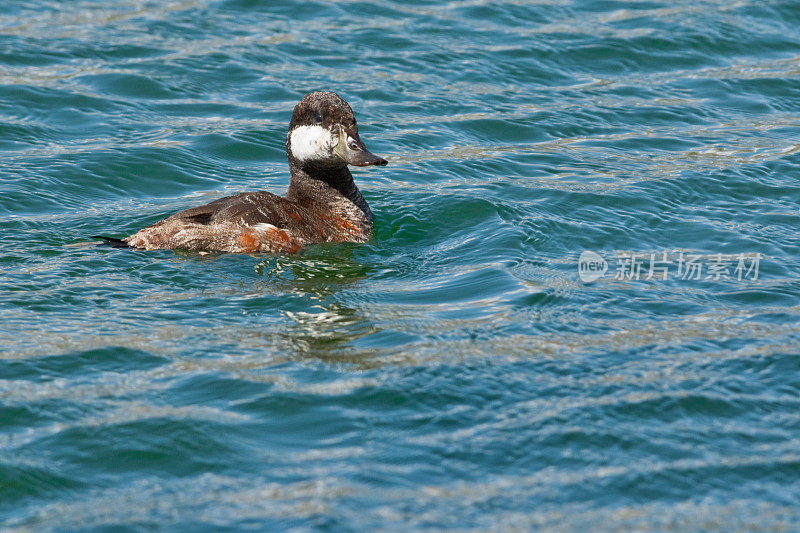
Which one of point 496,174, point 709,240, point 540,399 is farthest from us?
point 496,174

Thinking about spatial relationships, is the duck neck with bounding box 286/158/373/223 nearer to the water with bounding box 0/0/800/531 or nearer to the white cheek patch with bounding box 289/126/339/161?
the white cheek patch with bounding box 289/126/339/161

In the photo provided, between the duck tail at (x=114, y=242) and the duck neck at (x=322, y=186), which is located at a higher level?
the duck neck at (x=322, y=186)

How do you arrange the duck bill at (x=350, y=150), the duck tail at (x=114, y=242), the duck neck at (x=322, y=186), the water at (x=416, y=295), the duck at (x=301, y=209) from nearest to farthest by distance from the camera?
1. the water at (x=416, y=295)
2. the duck at (x=301, y=209)
3. the duck tail at (x=114, y=242)
4. the duck bill at (x=350, y=150)
5. the duck neck at (x=322, y=186)

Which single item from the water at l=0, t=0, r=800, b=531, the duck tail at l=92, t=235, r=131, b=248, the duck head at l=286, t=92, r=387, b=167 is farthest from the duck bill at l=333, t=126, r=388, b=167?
the duck tail at l=92, t=235, r=131, b=248

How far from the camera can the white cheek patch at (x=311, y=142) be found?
25.7 feet

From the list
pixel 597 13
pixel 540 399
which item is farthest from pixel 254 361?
pixel 597 13

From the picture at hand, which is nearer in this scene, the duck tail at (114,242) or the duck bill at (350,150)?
the duck tail at (114,242)

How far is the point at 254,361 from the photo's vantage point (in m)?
5.89

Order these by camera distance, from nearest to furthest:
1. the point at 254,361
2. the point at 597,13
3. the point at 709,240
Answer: the point at 254,361
the point at 709,240
the point at 597,13

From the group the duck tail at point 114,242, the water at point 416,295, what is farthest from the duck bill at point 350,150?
the duck tail at point 114,242

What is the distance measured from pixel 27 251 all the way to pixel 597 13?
9.47 meters

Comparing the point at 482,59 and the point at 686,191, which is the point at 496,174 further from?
the point at 482,59

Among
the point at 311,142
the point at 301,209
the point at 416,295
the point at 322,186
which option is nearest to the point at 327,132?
the point at 311,142

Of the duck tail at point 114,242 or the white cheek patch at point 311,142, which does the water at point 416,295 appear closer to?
the duck tail at point 114,242
